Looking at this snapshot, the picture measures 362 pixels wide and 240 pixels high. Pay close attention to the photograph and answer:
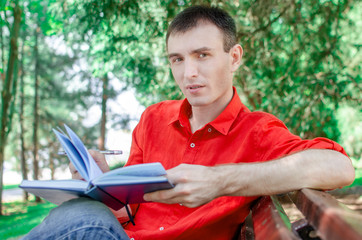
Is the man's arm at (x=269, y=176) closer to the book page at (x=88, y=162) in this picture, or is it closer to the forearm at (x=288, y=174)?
the forearm at (x=288, y=174)

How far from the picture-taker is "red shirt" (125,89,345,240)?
1.95 m

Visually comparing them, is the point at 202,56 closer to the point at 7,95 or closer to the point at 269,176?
the point at 269,176

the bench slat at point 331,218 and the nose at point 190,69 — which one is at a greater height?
the nose at point 190,69

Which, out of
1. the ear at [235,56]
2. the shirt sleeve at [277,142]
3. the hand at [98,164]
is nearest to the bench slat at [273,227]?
the shirt sleeve at [277,142]

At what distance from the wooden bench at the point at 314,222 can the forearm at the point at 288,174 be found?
0.23ft

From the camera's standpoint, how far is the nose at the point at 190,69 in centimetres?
222

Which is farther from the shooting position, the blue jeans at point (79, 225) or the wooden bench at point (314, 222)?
the blue jeans at point (79, 225)

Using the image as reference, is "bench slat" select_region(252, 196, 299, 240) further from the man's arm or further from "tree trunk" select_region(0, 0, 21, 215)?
"tree trunk" select_region(0, 0, 21, 215)

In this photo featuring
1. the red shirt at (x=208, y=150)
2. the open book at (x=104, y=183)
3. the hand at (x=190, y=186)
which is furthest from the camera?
the red shirt at (x=208, y=150)

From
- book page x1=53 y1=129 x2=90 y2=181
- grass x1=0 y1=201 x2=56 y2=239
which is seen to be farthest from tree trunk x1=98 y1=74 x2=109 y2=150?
book page x1=53 y1=129 x2=90 y2=181

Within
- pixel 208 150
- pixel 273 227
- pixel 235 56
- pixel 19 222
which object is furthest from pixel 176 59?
pixel 19 222

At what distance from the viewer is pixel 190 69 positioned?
2223 millimetres

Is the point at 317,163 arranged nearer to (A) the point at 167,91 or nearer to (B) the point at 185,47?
(B) the point at 185,47

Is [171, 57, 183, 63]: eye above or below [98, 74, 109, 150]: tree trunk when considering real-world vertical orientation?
above
